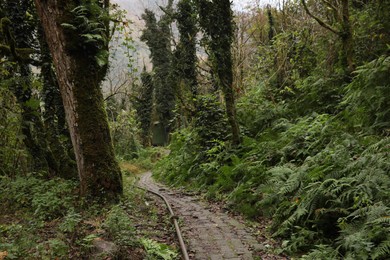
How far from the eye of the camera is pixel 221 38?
454 inches

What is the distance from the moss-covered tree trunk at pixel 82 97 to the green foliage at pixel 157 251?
8.52 ft

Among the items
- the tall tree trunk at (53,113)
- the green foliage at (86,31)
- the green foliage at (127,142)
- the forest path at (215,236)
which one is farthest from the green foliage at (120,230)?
the green foliage at (127,142)

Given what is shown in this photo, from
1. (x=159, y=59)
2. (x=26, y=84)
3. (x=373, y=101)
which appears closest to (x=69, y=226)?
(x=26, y=84)

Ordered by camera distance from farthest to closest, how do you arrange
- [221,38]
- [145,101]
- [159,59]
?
[145,101]
[159,59]
[221,38]

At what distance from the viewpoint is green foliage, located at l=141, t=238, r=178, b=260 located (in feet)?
16.7

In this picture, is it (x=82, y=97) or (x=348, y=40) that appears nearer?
(x=82, y=97)

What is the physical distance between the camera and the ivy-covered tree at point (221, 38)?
37.7ft

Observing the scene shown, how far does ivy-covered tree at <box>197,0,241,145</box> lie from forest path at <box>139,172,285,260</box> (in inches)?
185

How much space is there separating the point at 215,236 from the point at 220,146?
20.8 ft

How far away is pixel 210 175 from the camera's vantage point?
11.7 meters

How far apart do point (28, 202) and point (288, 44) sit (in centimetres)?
1390

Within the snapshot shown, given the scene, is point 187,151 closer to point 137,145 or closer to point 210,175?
point 210,175

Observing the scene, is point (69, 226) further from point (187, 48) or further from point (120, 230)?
point (187, 48)

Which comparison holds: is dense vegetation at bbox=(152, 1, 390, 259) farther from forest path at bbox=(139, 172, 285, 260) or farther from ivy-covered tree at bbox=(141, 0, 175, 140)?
ivy-covered tree at bbox=(141, 0, 175, 140)
